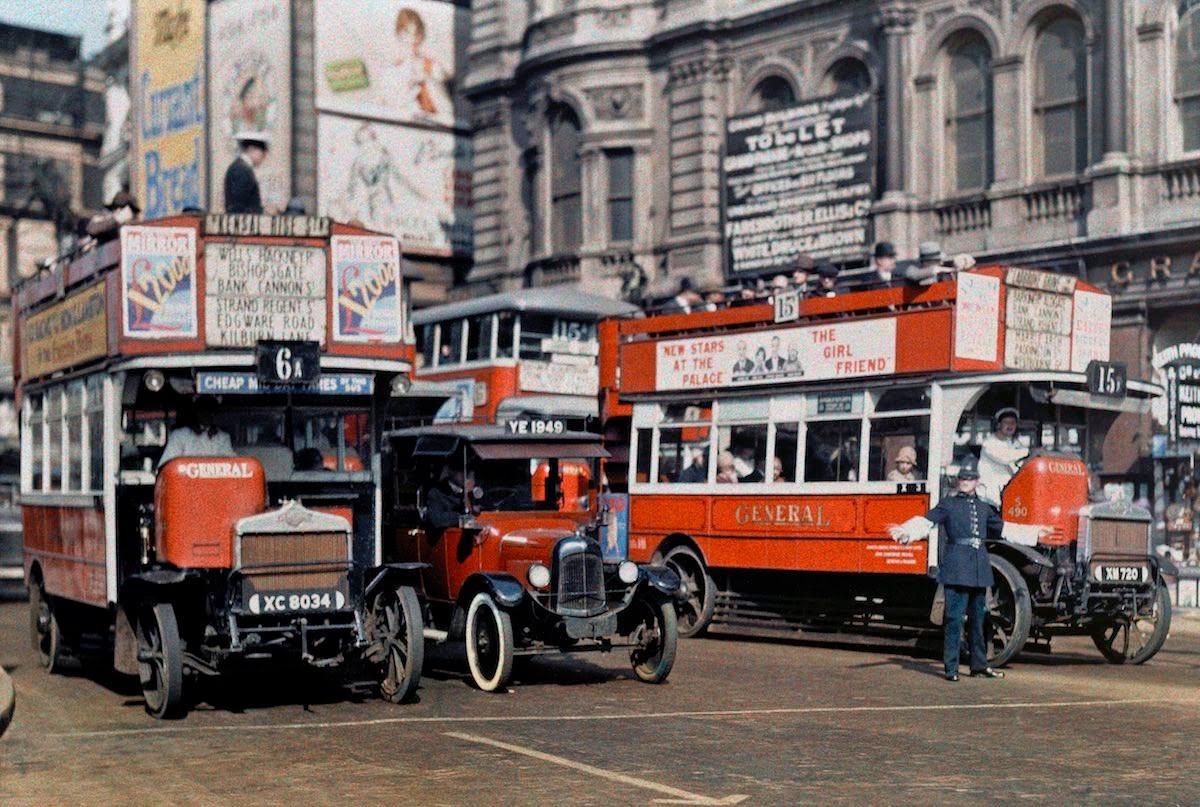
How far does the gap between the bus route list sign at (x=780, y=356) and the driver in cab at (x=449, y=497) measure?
444cm

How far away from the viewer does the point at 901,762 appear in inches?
435

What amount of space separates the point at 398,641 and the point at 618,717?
1.92m

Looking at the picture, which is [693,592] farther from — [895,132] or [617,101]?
[617,101]

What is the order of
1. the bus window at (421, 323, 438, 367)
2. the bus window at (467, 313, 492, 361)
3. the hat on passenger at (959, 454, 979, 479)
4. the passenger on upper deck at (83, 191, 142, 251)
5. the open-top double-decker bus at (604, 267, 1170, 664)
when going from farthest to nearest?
the bus window at (421, 323, 438, 367), the bus window at (467, 313, 492, 361), the open-top double-decker bus at (604, 267, 1170, 664), the hat on passenger at (959, 454, 979, 479), the passenger on upper deck at (83, 191, 142, 251)

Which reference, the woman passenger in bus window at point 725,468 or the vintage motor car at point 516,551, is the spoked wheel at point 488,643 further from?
the woman passenger in bus window at point 725,468

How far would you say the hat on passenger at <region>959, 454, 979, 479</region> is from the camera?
1619cm

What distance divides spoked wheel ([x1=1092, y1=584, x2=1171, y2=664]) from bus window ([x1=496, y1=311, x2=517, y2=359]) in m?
13.2

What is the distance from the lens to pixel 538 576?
1500cm

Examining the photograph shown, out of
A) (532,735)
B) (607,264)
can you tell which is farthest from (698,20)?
(532,735)

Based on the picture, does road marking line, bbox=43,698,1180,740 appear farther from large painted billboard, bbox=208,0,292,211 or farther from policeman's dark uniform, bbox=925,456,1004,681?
large painted billboard, bbox=208,0,292,211

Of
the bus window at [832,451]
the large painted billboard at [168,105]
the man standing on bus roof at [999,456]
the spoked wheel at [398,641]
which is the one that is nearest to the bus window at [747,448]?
the bus window at [832,451]

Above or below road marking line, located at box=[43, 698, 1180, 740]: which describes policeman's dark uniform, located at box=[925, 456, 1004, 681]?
above

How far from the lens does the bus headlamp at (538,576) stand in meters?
15.0

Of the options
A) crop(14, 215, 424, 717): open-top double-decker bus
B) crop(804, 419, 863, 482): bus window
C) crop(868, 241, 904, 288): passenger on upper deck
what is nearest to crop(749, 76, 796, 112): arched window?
crop(868, 241, 904, 288): passenger on upper deck
